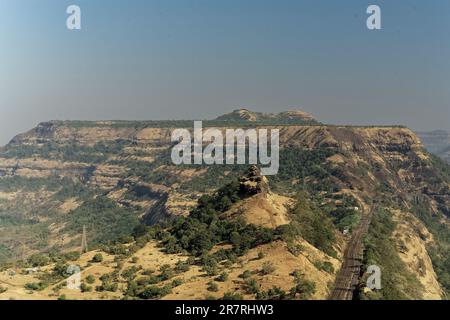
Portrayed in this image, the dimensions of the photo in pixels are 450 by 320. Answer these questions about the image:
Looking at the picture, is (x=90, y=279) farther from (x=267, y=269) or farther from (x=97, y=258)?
(x=267, y=269)

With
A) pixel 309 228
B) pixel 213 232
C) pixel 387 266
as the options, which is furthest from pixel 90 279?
pixel 387 266

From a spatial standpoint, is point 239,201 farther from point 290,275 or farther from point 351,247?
point 290,275

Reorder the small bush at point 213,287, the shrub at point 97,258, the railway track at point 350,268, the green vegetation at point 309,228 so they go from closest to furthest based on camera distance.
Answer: the small bush at point 213,287 < the railway track at point 350,268 < the green vegetation at point 309,228 < the shrub at point 97,258

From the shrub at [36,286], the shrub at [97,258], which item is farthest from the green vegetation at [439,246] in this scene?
the shrub at [36,286]

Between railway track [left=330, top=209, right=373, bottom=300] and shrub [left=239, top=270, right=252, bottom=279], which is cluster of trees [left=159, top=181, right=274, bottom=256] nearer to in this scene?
shrub [left=239, top=270, right=252, bottom=279]

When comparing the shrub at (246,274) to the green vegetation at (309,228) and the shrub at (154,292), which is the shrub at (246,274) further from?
Answer: the shrub at (154,292)

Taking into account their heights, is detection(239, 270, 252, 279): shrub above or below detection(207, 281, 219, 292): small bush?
above

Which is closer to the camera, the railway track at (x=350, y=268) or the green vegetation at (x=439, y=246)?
the railway track at (x=350, y=268)

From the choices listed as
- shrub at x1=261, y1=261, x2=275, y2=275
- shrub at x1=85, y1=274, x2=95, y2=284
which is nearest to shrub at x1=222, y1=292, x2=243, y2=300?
shrub at x1=261, y1=261, x2=275, y2=275
